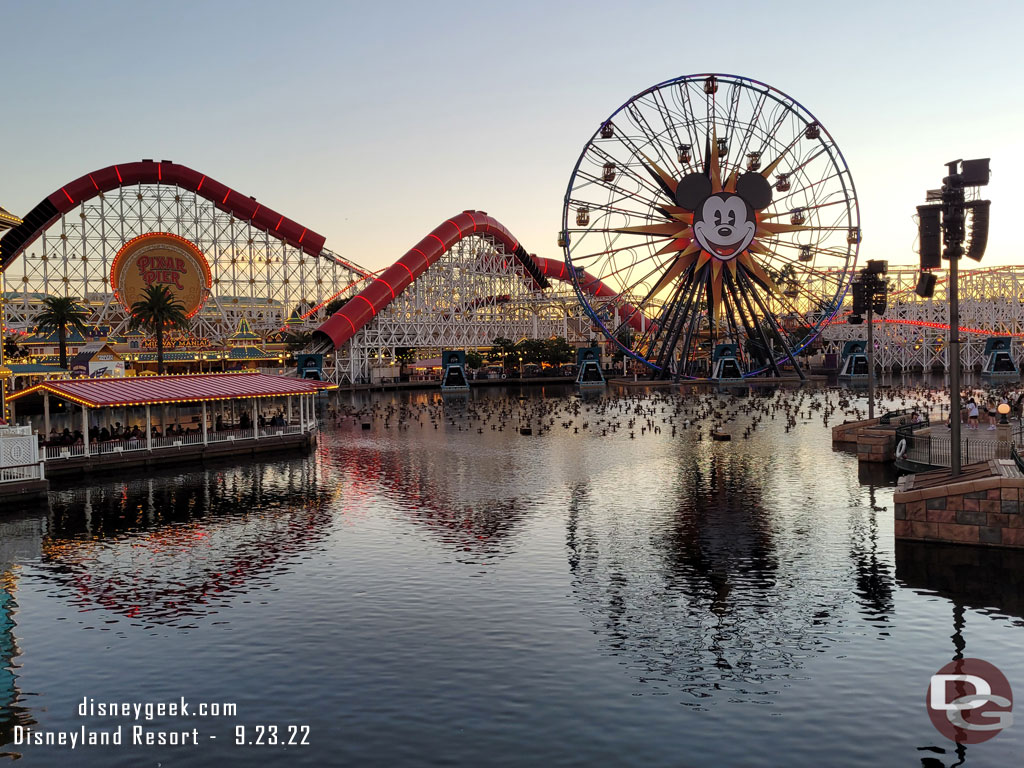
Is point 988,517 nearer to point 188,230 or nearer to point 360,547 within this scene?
point 360,547

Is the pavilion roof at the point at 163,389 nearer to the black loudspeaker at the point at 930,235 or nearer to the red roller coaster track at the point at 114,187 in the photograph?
the black loudspeaker at the point at 930,235

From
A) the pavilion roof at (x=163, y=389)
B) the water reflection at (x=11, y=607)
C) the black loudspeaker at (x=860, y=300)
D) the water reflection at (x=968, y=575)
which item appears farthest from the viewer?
the black loudspeaker at (x=860, y=300)

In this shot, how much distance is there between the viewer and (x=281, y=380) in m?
58.3

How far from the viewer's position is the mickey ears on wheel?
80.9 meters

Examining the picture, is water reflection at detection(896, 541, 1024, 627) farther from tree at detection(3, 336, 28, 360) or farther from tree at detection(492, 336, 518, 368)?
tree at detection(492, 336, 518, 368)

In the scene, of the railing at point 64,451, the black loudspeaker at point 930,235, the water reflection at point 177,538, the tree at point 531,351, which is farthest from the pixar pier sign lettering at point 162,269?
the black loudspeaker at point 930,235

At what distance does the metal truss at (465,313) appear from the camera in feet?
400

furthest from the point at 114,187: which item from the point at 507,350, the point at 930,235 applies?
the point at 930,235

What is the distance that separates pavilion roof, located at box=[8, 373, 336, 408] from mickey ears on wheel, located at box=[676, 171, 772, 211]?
127 ft

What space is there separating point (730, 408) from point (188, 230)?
69298 mm

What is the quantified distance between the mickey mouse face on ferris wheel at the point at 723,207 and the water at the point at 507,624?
157ft

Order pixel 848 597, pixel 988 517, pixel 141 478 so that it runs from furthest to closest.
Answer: pixel 141 478, pixel 988 517, pixel 848 597

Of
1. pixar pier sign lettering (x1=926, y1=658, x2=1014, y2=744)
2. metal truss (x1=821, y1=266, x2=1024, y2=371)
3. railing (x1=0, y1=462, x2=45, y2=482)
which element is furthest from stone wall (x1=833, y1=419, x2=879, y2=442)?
metal truss (x1=821, y1=266, x2=1024, y2=371)

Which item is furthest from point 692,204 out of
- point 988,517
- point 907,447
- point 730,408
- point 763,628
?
point 763,628
